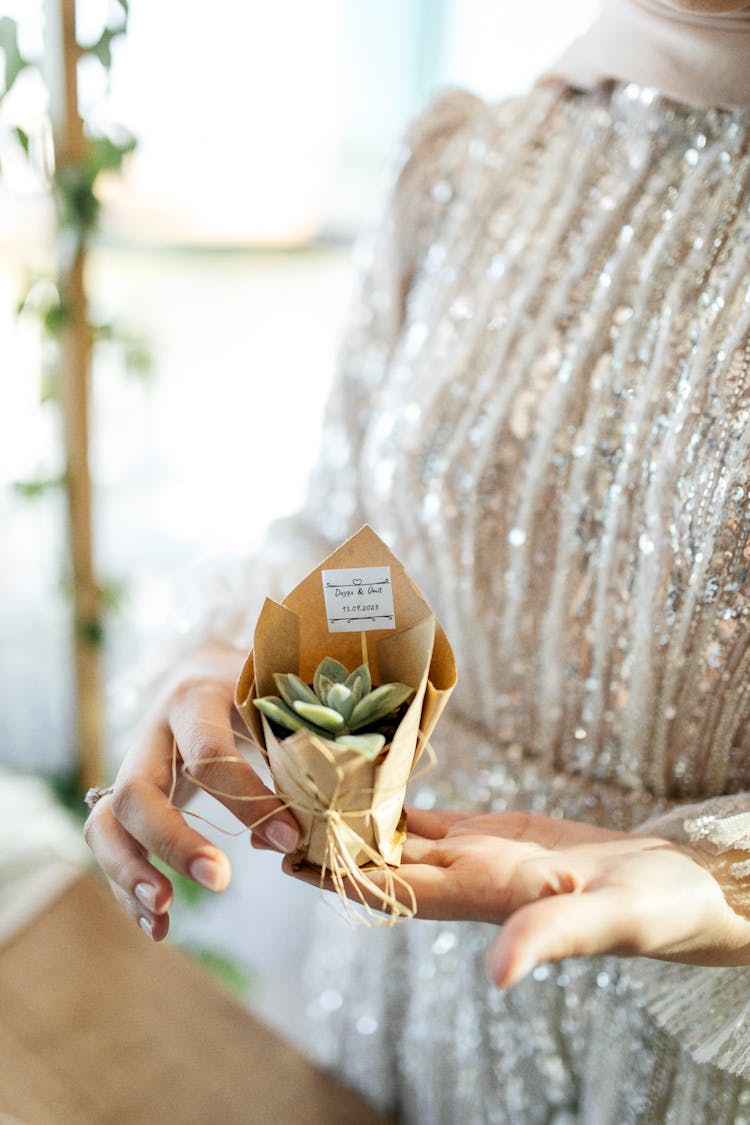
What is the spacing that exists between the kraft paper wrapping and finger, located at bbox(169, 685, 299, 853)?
0.01 meters

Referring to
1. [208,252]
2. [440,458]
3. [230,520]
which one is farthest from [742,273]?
[230,520]

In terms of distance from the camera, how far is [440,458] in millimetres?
667

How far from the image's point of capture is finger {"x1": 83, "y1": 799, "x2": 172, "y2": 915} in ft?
1.54

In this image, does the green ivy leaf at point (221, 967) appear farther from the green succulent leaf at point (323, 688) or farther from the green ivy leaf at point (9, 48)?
the green ivy leaf at point (9, 48)

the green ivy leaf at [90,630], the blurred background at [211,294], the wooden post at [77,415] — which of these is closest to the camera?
the wooden post at [77,415]

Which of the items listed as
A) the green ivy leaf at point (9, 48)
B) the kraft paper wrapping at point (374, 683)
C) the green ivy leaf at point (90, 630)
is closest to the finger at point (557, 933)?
the kraft paper wrapping at point (374, 683)

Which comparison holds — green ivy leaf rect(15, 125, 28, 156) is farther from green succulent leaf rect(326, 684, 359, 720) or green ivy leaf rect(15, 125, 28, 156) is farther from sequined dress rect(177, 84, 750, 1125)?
green succulent leaf rect(326, 684, 359, 720)

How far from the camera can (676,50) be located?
585mm

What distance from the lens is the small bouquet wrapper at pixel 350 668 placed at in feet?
1.51

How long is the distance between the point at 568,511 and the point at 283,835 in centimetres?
29

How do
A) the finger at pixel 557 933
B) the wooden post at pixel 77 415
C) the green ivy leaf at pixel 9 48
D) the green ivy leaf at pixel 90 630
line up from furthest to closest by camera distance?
the green ivy leaf at pixel 90 630 → the wooden post at pixel 77 415 → the green ivy leaf at pixel 9 48 → the finger at pixel 557 933

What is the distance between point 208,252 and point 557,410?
1.05m

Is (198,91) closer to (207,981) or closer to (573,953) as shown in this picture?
(207,981)

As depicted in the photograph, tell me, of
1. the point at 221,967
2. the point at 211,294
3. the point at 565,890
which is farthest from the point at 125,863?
the point at 211,294
